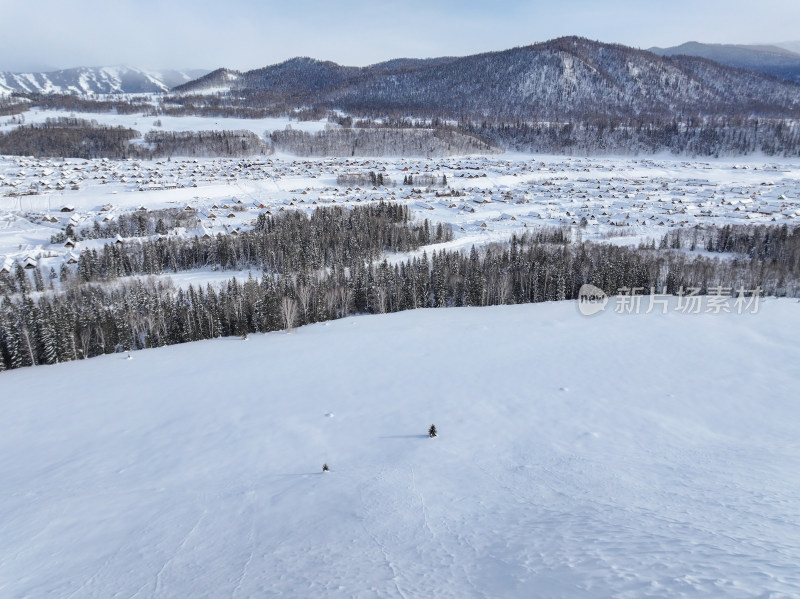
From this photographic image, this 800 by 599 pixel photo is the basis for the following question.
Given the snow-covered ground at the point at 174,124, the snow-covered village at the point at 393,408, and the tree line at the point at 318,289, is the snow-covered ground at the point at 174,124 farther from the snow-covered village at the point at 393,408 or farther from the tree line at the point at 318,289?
the tree line at the point at 318,289

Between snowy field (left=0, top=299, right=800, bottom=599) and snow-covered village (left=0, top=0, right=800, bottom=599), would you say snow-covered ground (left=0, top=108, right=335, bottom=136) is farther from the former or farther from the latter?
snowy field (left=0, top=299, right=800, bottom=599)

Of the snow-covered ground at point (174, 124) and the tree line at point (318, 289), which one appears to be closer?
the tree line at point (318, 289)

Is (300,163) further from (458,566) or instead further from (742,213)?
(458,566)

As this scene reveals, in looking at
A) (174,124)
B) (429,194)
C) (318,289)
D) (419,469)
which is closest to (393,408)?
(419,469)

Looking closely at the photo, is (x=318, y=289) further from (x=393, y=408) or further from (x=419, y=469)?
(x=419, y=469)

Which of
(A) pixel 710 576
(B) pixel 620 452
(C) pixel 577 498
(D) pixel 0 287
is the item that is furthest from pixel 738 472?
(D) pixel 0 287

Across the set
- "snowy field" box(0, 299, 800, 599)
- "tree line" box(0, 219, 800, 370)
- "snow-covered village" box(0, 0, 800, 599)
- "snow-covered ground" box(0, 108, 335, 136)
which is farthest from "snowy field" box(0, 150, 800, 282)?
"snowy field" box(0, 299, 800, 599)

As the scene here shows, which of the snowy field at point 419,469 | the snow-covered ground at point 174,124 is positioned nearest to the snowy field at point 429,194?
the snow-covered ground at point 174,124
